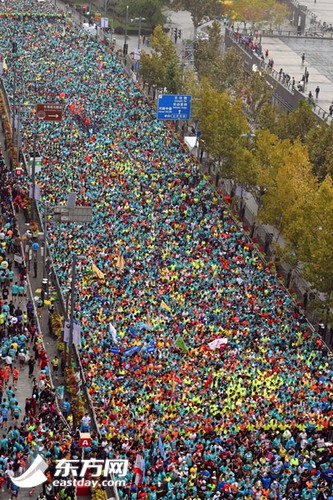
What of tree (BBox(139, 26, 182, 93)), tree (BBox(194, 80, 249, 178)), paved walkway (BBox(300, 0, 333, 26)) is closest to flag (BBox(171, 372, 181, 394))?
tree (BBox(194, 80, 249, 178))

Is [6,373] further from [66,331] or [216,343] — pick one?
[216,343]

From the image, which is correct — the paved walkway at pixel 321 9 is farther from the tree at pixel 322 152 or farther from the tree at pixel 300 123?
the tree at pixel 322 152

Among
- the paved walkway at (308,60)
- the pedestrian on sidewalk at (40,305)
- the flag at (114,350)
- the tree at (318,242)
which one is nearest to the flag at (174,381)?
the flag at (114,350)

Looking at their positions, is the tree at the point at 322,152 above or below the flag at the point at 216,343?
above

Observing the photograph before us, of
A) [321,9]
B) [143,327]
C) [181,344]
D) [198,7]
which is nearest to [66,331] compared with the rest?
[143,327]

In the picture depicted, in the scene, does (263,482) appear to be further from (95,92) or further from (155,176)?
(95,92)

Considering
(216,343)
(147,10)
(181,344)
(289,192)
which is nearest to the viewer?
(181,344)
